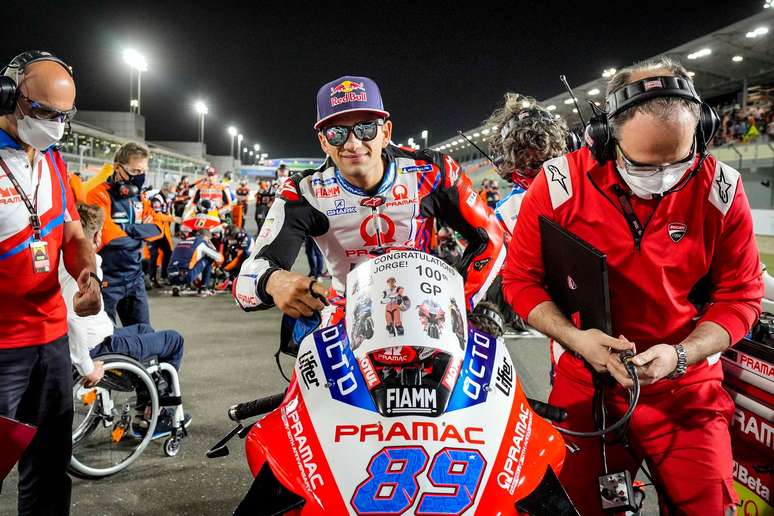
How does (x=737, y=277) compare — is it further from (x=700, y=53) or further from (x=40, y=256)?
(x=700, y=53)

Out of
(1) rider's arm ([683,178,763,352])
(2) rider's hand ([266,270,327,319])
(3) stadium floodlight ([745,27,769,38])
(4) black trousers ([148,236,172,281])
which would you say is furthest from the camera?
(3) stadium floodlight ([745,27,769,38])

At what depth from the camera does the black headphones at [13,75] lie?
2.35 metres

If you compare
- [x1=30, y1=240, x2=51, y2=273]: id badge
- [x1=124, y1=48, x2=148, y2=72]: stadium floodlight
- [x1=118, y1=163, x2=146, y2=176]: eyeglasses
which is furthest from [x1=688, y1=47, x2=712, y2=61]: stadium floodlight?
[x1=124, y1=48, x2=148, y2=72]: stadium floodlight

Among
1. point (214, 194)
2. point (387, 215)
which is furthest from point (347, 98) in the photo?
point (214, 194)

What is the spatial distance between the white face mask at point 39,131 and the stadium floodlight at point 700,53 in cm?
2385

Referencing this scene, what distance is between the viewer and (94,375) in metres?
3.53

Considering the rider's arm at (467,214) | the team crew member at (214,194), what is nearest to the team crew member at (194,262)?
the team crew member at (214,194)

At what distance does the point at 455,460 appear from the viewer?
1320 mm

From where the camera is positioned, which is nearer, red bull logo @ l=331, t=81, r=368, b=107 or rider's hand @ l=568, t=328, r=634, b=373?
rider's hand @ l=568, t=328, r=634, b=373

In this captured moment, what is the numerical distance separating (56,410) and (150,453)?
5.63 feet

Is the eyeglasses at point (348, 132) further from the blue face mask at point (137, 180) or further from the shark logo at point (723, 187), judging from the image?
the blue face mask at point (137, 180)

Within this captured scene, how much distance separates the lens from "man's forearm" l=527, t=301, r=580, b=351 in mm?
1983

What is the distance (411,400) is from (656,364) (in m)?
0.84

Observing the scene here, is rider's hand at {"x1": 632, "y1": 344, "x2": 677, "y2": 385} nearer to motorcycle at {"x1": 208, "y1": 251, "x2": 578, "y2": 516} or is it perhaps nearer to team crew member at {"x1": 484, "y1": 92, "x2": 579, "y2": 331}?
motorcycle at {"x1": 208, "y1": 251, "x2": 578, "y2": 516}
